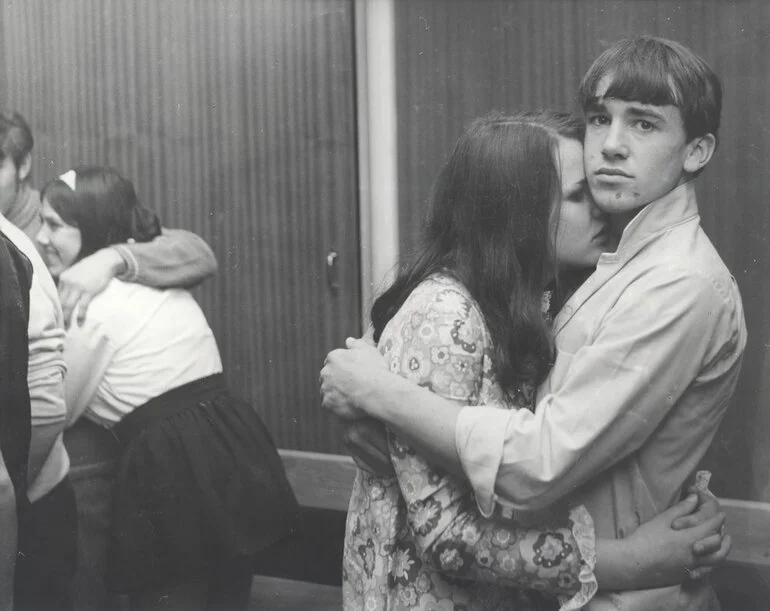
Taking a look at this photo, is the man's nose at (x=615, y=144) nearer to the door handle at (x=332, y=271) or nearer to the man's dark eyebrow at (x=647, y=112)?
the man's dark eyebrow at (x=647, y=112)

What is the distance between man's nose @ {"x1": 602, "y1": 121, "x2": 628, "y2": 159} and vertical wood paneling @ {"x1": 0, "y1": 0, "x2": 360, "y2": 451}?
0.81m

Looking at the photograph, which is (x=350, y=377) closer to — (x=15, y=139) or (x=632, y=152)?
(x=632, y=152)

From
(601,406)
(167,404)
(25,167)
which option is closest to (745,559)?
(601,406)

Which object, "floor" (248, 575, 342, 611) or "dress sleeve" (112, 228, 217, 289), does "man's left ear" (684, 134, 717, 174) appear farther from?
"floor" (248, 575, 342, 611)

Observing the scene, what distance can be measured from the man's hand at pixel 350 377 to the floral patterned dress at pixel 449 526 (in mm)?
29

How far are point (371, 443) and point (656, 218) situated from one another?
58 centimetres

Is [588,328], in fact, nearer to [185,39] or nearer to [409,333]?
[409,333]

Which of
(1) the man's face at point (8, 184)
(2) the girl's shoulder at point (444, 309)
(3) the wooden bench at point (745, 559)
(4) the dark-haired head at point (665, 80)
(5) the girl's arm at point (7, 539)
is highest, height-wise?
(4) the dark-haired head at point (665, 80)

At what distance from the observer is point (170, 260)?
1.96m

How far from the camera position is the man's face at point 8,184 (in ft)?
5.83

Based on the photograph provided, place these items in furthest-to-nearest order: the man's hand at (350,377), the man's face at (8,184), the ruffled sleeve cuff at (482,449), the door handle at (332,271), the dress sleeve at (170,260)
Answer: the door handle at (332,271) → the dress sleeve at (170,260) → the man's face at (8,184) → the man's hand at (350,377) → the ruffled sleeve cuff at (482,449)

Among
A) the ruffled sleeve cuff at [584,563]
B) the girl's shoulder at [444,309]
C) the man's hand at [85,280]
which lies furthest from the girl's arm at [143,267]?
the ruffled sleeve cuff at [584,563]

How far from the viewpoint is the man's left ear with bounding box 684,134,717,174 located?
1400mm

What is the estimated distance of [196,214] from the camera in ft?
6.54
